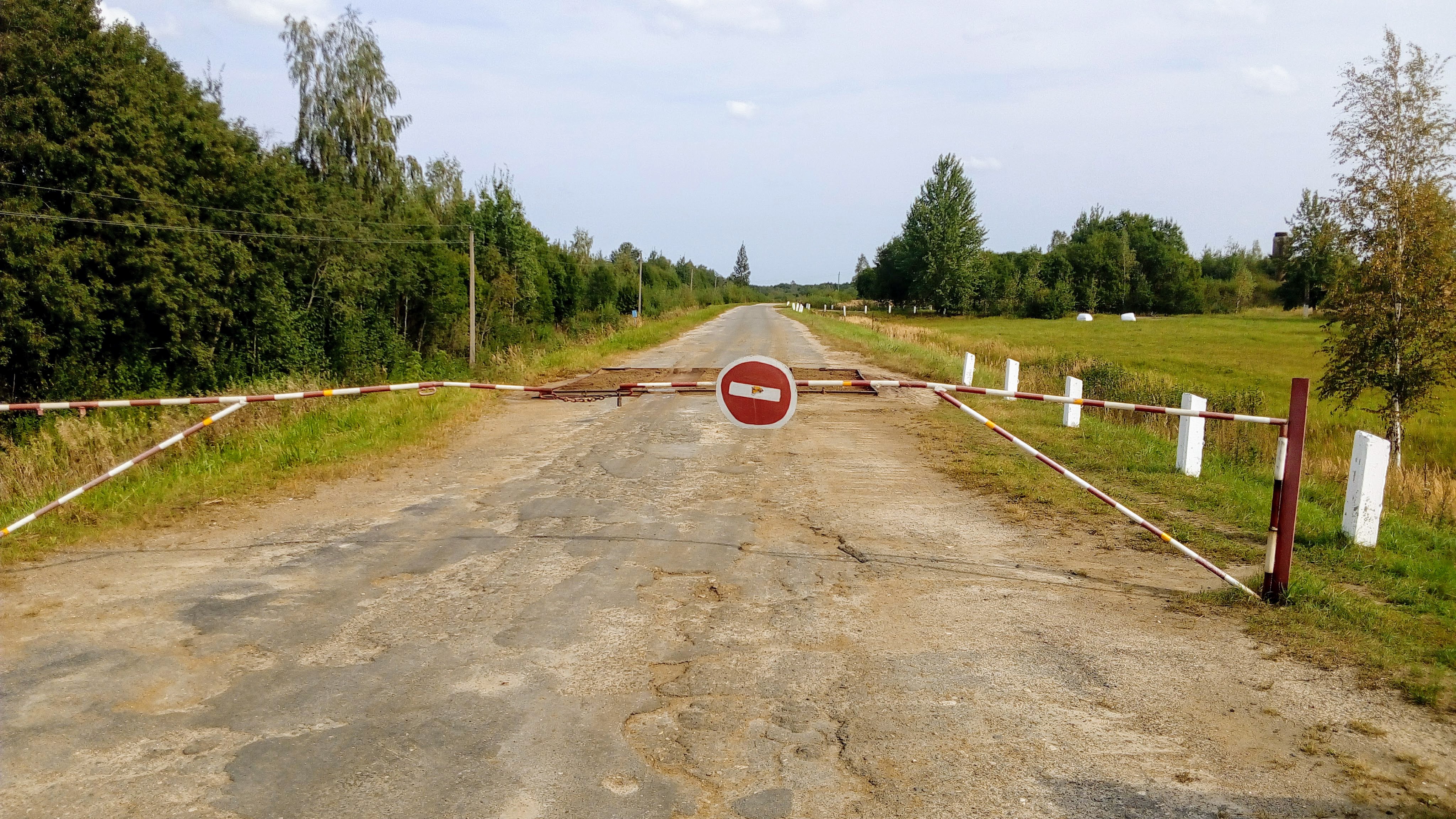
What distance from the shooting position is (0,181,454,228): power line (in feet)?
71.2

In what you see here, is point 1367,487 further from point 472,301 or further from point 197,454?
point 472,301

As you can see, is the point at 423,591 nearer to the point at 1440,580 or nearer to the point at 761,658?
the point at 761,658

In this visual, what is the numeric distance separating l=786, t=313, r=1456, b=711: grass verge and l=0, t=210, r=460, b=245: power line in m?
20.4

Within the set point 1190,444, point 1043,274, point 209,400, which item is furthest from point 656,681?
point 1043,274

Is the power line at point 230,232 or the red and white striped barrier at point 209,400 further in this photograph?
the power line at point 230,232

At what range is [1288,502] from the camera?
5.81m

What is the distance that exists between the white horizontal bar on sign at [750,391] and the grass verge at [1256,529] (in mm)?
2957

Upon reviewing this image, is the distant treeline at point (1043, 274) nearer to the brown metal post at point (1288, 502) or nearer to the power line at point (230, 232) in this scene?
the power line at point (230, 232)

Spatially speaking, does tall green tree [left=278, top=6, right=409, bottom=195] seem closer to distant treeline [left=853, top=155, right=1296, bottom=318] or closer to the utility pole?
the utility pole

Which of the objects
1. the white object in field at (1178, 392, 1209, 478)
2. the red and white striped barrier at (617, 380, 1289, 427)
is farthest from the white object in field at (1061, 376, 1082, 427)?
the red and white striped barrier at (617, 380, 1289, 427)

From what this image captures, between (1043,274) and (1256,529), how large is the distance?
90.7 metres

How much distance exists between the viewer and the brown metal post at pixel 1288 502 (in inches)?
227

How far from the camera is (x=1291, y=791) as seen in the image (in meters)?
3.67

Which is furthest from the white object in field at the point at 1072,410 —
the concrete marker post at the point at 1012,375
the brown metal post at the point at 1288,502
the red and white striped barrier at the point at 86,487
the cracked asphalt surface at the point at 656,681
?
the red and white striped barrier at the point at 86,487
